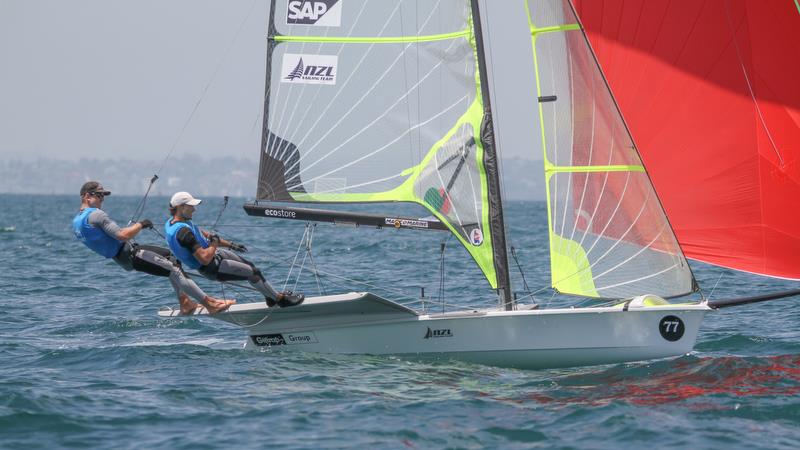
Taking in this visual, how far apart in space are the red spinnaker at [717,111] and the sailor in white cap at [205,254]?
13.0ft

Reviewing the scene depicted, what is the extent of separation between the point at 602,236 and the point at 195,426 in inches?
176

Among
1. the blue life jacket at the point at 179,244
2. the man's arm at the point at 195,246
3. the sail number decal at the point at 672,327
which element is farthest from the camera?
the blue life jacket at the point at 179,244

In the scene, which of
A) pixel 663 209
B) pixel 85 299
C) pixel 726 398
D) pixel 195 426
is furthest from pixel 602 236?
pixel 85 299

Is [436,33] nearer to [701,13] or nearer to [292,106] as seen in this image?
[292,106]

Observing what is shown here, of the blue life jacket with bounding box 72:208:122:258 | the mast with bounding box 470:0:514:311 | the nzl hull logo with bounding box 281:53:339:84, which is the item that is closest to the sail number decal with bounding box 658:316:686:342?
the mast with bounding box 470:0:514:311

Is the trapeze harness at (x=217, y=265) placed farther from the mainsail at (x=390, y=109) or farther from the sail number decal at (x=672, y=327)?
the sail number decal at (x=672, y=327)

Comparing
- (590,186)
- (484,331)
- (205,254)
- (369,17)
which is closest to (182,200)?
(205,254)

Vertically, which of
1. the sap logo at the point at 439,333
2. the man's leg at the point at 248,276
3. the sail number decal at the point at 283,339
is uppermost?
the man's leg at the point at 248,276

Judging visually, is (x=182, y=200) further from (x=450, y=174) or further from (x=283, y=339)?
(x=450, y=174)

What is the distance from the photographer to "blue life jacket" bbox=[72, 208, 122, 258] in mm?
10609

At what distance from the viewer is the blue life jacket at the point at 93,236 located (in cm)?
1061

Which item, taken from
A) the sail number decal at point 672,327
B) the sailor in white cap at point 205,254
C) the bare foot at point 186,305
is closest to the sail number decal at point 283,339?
the sailor in white cap at point 205,254

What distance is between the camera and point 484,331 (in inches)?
412

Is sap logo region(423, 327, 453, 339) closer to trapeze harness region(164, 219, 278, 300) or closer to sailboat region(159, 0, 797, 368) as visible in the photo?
sailboat region(159, 0, 797, 368)
